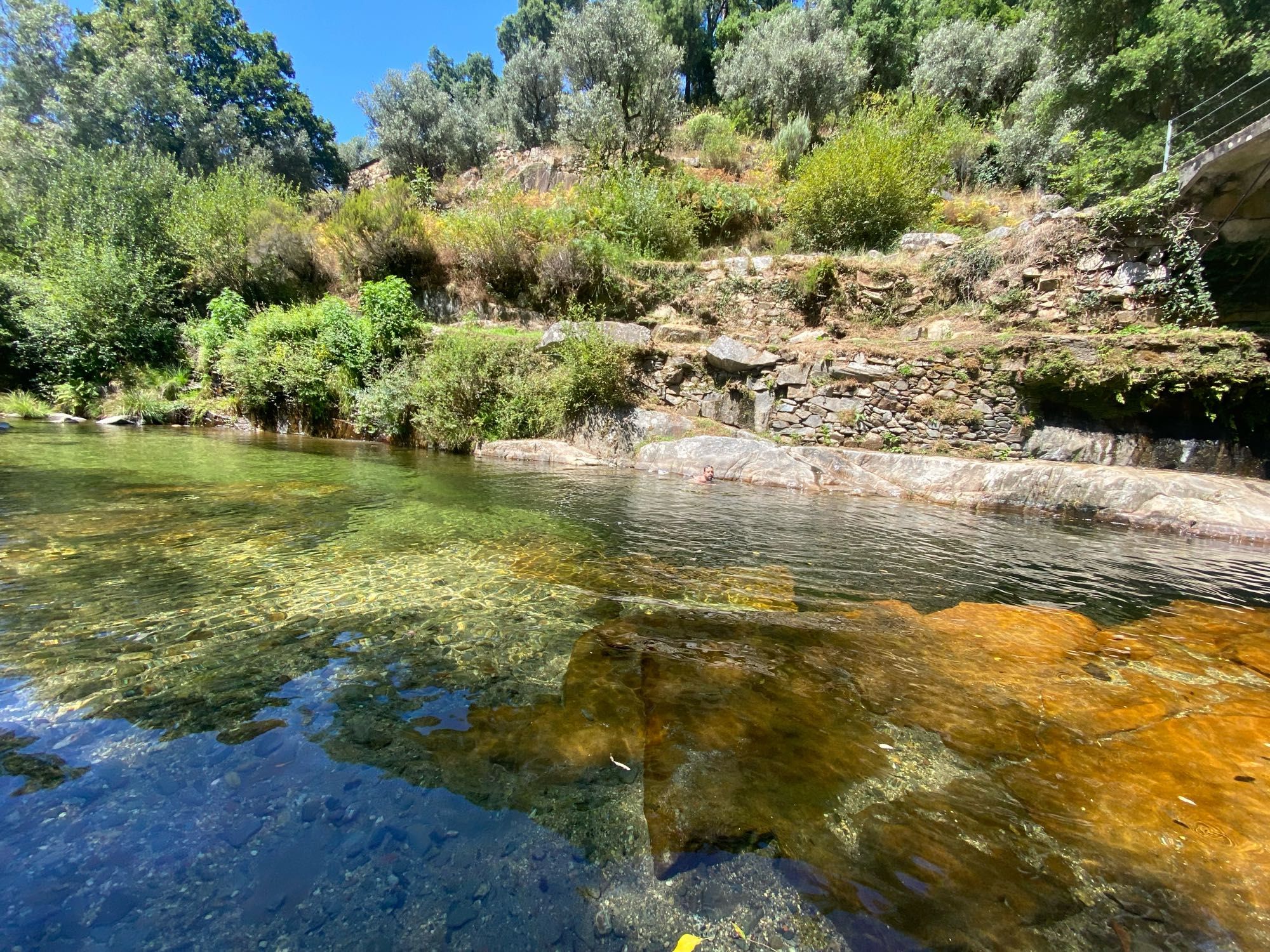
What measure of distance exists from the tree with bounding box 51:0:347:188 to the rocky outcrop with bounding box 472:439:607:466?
2776cm

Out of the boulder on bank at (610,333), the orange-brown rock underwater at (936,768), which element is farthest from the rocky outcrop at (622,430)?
the orange-brown rock underwater at (936,768)

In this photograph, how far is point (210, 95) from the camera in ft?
92.8

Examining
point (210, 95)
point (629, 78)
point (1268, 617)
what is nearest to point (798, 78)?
point (629, 78)

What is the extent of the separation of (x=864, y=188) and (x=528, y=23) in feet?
133

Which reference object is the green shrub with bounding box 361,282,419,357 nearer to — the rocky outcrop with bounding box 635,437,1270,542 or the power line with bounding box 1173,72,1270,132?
the rocky outcrop with bounding box 635,437,1270,542

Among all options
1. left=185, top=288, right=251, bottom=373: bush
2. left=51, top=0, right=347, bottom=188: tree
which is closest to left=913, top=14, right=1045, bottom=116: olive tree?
left=185, top=288, right=251, bottom=373: bush

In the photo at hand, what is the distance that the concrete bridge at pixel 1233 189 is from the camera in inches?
345

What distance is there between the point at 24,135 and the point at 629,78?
2708cm

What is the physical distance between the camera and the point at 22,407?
13852mm

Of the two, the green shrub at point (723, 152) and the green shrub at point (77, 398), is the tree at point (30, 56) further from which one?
the green shrub at point (723, 152)

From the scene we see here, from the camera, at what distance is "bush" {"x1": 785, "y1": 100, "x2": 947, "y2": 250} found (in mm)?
13383

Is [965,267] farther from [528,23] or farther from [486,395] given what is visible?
[528,23]

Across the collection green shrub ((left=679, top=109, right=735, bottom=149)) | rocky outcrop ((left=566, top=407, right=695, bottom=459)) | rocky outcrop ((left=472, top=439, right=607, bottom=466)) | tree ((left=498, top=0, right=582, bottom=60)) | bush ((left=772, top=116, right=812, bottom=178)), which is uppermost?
tree ((left=498, top=0, right=582, bottom=60))

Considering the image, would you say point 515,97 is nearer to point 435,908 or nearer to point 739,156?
point 739,156
